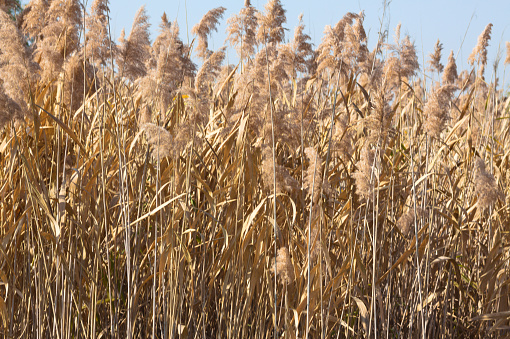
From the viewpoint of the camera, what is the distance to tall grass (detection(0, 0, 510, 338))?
69.1 inches

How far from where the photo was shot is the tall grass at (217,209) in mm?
1755

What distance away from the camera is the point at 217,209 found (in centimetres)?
218

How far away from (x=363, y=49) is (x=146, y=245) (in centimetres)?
145

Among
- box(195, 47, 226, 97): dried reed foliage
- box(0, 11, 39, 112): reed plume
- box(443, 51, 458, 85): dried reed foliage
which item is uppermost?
box(443, 51, 458, 85): dried reed foliage

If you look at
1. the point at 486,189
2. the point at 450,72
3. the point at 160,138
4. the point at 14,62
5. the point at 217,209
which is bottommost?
the point at 217,209

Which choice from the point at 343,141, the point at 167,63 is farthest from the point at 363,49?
the point at 167,63

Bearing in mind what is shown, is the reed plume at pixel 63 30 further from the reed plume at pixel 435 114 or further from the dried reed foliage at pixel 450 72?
the dried reed foliage at pixel 450 72

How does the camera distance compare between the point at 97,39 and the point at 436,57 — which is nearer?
the point at 97,39

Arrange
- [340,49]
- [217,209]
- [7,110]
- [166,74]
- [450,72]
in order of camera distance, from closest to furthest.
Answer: [7,110], [166,74], [217,209], [340,49], [450,72]

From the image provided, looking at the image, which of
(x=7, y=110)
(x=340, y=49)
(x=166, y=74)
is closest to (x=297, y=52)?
(x=340, y=49)

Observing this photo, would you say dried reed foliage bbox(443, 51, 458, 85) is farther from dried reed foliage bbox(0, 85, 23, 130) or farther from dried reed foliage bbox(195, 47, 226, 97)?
dried reed foliage bbox(0, 85, 23, 130)

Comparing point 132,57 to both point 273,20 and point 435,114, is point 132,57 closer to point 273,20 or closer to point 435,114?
point 273,20

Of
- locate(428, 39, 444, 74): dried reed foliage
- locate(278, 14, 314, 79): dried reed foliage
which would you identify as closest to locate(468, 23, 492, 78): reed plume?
locate(428, 39, 444, 74): dried reed foliage

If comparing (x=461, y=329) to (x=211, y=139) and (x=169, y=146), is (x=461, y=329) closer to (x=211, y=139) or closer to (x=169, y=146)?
(x=211, y=139)
